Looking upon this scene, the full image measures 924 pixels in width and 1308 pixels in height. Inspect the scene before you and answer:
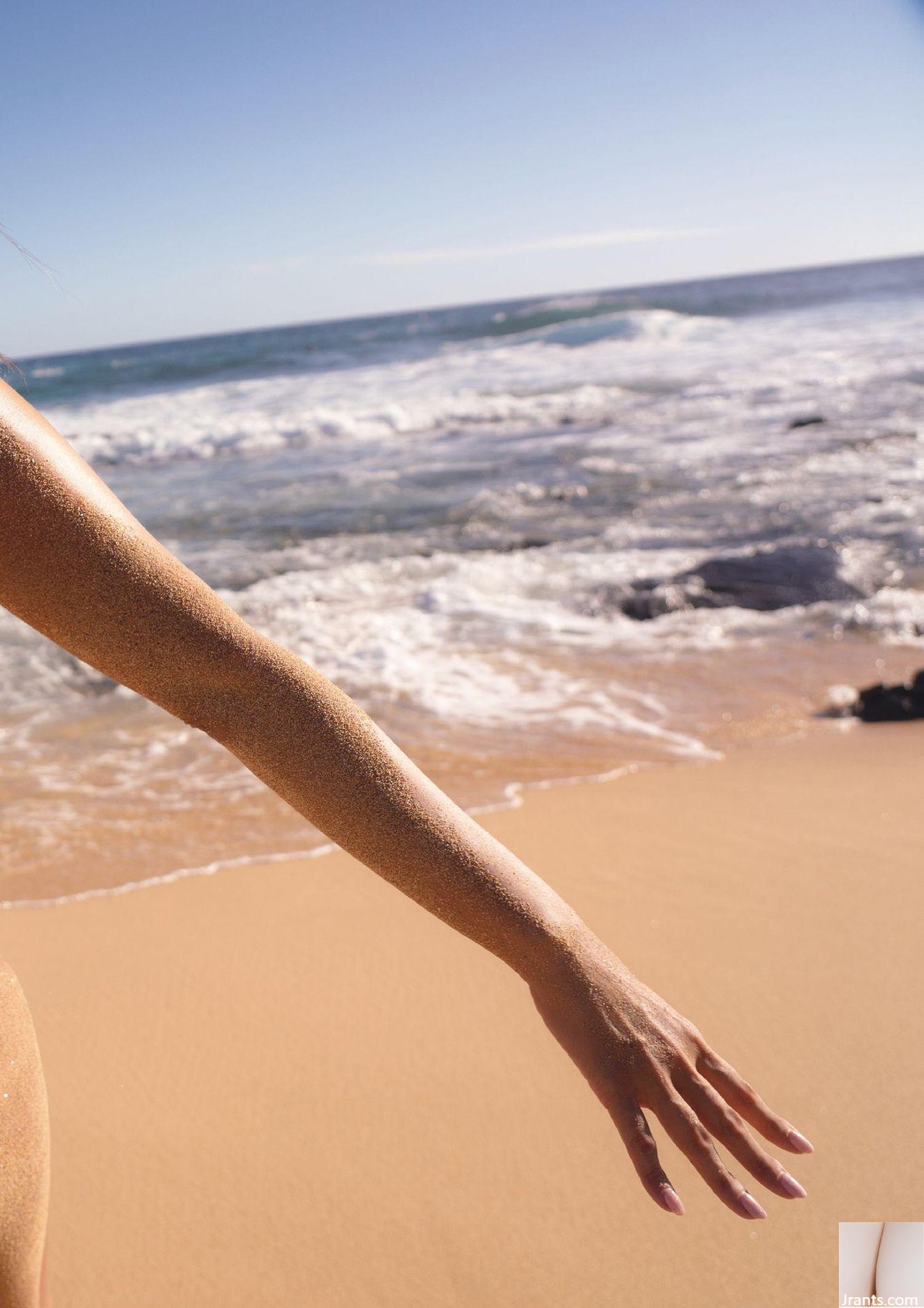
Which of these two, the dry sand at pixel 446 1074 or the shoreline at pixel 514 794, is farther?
the shoreline at pixel 514 794

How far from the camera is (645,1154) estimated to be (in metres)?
0.96

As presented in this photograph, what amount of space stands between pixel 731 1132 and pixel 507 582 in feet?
20.5

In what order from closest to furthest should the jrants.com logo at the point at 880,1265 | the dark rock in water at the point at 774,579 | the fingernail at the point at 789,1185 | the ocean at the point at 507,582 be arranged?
1. the fingernail at the point at 789,1185
2. the jrants.com logo at the point at 880,1265
3. the ocean at the point at 507,582
4. the dark rock in water at the point at 774,579

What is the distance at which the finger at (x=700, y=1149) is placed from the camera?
97 centimetres

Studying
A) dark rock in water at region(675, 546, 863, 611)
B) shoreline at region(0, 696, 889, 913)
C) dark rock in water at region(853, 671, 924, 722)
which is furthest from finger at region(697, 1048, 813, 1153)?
dark rock in water at region(675, 546, 863, 611)

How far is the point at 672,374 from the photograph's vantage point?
70.8 ft

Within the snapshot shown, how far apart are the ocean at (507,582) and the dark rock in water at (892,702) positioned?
0.93ft

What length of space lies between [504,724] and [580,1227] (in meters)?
2.81

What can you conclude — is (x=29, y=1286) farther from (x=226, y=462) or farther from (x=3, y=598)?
(x=226, y=462)

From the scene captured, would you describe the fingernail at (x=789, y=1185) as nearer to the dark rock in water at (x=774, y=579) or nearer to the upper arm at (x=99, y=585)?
the upper arm at (x=99, y=585)

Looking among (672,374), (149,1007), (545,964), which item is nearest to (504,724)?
(149,1007)

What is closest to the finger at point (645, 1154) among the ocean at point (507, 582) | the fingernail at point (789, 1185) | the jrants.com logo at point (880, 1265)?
the fingernail at point (789, 1185)

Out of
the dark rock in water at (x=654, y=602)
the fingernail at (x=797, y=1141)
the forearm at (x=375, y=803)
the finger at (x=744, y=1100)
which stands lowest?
the dark rock in water at (x=654, y=602)

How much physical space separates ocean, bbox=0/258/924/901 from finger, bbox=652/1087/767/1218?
8.32 feet
